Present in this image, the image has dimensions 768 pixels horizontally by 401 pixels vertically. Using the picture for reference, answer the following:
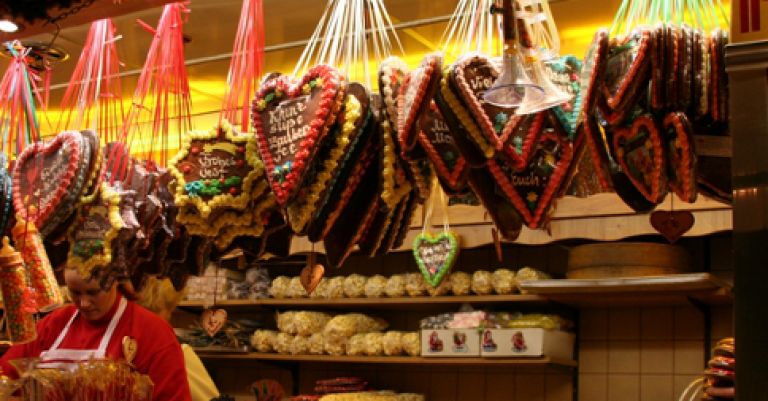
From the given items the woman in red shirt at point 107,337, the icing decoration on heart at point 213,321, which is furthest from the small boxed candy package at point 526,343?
the woman in red shirt at point 107,337

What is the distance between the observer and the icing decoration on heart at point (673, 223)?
2.17 m

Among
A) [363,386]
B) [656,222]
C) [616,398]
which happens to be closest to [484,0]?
[656,222]

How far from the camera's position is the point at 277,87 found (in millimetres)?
2203

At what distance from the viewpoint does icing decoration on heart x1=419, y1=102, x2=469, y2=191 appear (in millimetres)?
2006

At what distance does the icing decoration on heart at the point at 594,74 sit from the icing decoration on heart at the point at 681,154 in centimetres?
14

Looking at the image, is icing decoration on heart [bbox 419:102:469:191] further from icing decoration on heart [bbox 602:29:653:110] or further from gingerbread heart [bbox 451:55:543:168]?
icing decoration on heart [bbox 602:29:653:110]

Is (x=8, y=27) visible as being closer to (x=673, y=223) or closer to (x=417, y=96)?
(x=417, y=96)

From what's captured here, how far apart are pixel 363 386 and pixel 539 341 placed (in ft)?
4.10

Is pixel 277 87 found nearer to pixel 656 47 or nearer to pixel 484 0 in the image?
pixel 484 0

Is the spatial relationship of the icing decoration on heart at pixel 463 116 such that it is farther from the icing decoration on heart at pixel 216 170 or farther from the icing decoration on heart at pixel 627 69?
the icing decoration on heart at pixel 216 170

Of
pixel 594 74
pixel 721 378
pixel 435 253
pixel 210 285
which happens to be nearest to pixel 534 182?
pixel 594 74

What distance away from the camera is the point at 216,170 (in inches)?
91.3

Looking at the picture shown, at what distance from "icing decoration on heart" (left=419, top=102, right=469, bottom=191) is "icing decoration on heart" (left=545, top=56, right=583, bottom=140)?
219 mm

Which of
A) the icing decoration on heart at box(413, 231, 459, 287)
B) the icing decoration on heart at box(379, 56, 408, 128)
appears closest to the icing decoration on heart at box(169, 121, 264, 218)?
the icing decoration on heart at box(379, 56, 408, 128)
